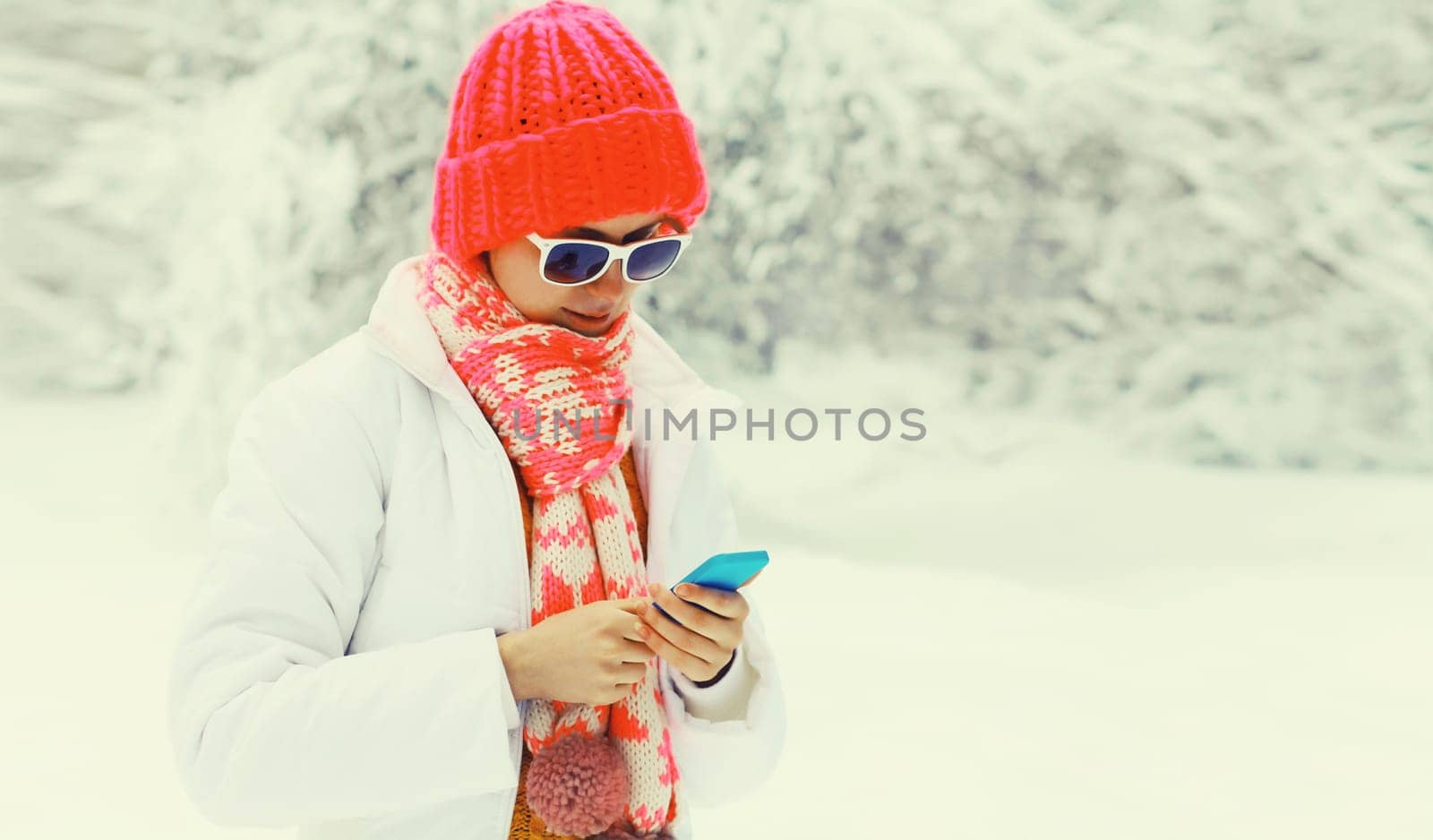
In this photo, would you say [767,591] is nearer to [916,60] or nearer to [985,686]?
[985,686]

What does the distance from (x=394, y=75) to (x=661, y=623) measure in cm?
222

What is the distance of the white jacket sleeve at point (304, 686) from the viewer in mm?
714

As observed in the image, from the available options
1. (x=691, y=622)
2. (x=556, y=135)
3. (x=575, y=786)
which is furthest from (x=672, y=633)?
(x=556, y=135)

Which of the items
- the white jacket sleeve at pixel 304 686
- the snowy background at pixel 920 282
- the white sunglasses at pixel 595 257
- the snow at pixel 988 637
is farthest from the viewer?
the snowy background at pixel 920 282

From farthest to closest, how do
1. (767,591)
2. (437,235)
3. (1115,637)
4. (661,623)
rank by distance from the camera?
1. (767,591)
2. (1115,637)
3. (437,235)
4. (661,623)

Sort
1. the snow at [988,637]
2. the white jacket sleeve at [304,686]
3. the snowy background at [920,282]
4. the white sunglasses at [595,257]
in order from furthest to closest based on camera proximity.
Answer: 1. the snowy background at [920,282]
2. the snow at [988,637]
3. the white sunglasses at [595,257]
4. the white jacket sleeve at [304,686]

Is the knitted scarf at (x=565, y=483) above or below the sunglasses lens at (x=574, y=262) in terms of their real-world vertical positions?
below

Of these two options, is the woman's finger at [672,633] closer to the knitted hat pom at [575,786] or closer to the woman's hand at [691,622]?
the woman's hand at [691,622]

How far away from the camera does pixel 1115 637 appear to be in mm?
2449

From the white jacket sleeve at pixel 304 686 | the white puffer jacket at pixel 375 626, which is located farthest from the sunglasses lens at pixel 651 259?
the white jacket sleeve at pixel 304 686

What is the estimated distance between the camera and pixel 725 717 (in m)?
0.94

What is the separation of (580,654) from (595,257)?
0.28m

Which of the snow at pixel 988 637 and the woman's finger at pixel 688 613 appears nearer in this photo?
the woman's finger at pixel 688 613

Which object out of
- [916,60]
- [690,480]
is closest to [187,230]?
[916,60]
